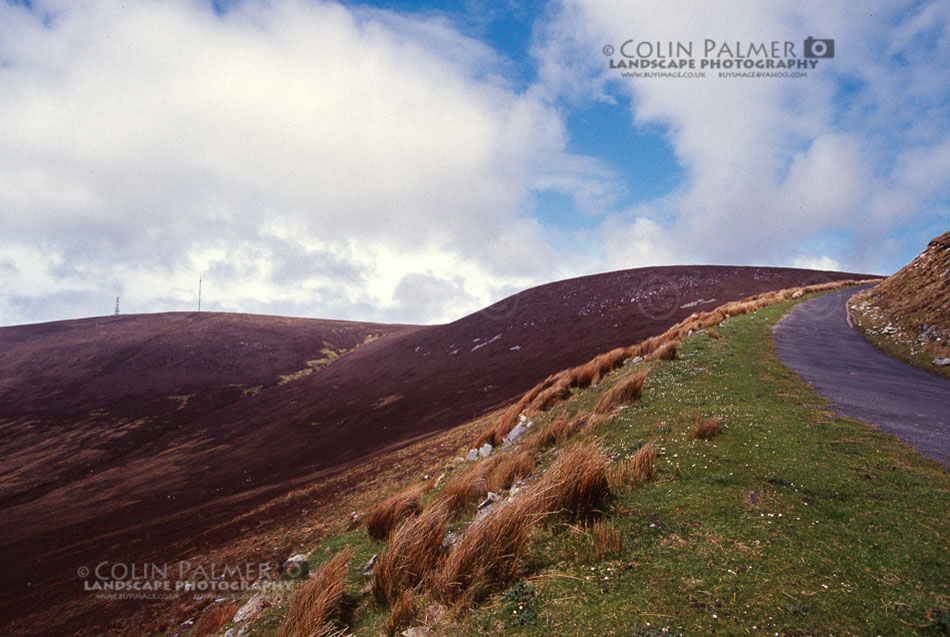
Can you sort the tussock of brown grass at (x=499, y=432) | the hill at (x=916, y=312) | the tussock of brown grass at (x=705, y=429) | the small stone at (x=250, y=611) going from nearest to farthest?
the small stone at (x=250, y=611)
the tussock of brown grass at (x=705, y=429)
the tussock of brown grass at (x=499, y=432)
the hill at (x=916, y=312)

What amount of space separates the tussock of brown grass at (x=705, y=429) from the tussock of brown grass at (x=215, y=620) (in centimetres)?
715

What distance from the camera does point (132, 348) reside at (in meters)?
54.2

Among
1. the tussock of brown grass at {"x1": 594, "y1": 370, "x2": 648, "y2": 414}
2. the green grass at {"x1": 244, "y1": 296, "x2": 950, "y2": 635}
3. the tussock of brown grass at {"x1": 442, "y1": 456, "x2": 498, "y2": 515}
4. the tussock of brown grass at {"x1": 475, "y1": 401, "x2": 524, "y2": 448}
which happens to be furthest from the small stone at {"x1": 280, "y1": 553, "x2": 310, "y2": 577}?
the tussock of brown grass at {"x1": 594, "y1": 370, "x2": 648, "y2": 414}

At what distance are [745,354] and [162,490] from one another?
23.4m

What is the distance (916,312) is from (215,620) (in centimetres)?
2134

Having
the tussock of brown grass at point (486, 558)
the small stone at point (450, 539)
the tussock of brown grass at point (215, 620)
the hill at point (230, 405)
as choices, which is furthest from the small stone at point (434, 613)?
the hill at point (230, 405)

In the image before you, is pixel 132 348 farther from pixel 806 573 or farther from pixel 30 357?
pixel 806 573

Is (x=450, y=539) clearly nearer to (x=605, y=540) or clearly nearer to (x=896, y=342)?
(x=605, y=540)

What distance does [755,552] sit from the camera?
331 centimetres

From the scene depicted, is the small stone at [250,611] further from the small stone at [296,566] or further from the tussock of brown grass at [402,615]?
the tussock of brown grass at [402,615]

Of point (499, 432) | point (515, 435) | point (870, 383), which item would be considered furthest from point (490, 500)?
point (870, 383)

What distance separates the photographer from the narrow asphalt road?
6.07 meters

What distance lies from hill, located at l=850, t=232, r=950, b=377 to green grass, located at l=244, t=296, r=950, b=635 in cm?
931

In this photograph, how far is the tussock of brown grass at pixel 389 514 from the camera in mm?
6648
